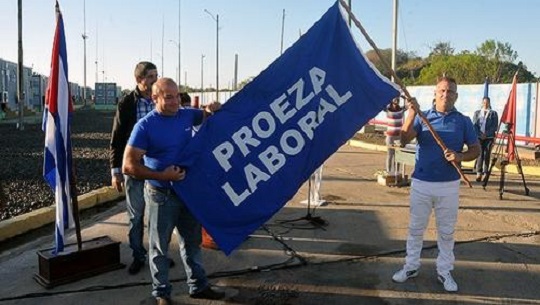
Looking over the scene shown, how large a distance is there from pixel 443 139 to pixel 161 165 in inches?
97.8

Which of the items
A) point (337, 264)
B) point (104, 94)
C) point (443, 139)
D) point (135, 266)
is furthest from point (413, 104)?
point (104, 94)

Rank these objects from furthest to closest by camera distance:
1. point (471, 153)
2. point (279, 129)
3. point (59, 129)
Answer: point (59, 129), point (471, 153), point (279, 129)

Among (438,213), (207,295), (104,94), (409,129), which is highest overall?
(104,94)

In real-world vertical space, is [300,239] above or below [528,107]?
below

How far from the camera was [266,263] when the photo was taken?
17.6 ft

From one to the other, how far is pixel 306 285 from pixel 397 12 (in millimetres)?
8102

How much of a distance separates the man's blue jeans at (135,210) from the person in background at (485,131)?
7993 mm

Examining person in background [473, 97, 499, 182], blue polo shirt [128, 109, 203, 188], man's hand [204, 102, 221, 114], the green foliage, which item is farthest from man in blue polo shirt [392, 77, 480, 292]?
the green foliage

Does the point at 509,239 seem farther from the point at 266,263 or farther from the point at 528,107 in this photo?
the point at 528,107

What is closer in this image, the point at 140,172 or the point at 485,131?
the point at 140,172

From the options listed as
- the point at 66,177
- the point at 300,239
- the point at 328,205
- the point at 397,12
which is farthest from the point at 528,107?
the point at 66,177

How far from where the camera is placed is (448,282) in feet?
15.2

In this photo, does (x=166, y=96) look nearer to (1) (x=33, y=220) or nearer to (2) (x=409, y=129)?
(2) (x=409, y=129)

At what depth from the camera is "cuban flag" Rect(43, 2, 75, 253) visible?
15.7 ft
